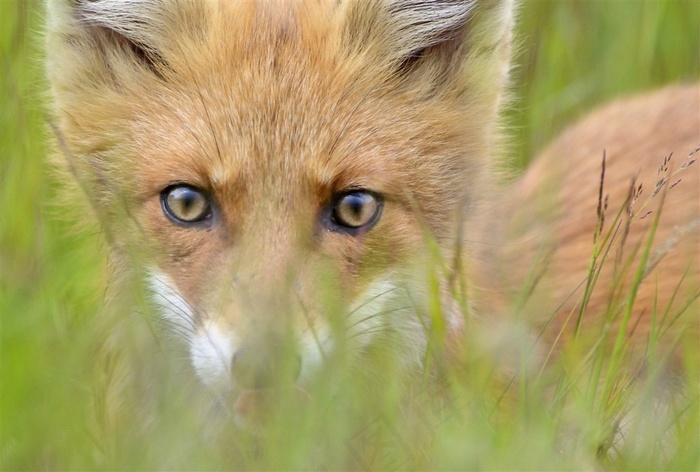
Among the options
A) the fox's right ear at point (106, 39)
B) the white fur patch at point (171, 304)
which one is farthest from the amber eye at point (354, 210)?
the fox's right ear at point (106, 39)

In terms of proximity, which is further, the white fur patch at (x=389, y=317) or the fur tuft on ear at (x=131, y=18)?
the fur tuft on ear at (x=131, y=18)

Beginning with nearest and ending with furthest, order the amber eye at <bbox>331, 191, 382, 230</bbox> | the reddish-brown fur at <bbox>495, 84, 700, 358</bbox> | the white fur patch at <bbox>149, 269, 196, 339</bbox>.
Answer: the white fur patch at <bbox>149, 269, 196, 339</bbox>, the amber eye at <bbox>331, 191, 382, 230</bbox>, the reddish-brown fur at <bbox>495, 84, 700, 358</bbox>

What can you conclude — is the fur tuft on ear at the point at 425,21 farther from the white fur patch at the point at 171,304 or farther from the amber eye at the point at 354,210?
the white fur patch at the point at 171,304

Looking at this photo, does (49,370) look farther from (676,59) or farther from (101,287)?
(676,59)

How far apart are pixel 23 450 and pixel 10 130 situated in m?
2.00

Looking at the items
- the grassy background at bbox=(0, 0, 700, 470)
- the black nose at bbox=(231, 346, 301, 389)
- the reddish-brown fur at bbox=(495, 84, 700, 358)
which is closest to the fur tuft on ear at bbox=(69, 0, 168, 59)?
the grassy background at bbox=(0, 0, 700, 470)

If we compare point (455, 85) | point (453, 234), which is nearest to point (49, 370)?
point (453, 234)

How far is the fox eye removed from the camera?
3211 mm

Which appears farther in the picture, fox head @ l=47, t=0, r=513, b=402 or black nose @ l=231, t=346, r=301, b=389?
fox head @ l=47, t=0, r=513, b=402

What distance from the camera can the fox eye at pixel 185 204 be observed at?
321 centimetres

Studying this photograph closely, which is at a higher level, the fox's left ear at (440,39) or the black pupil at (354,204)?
the fox's left ear at (440,39)

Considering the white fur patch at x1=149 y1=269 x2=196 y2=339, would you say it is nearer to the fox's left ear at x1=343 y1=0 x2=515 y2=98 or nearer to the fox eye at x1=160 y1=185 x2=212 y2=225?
the fox eye at x1=160 y1=185 x2=212 y2=225

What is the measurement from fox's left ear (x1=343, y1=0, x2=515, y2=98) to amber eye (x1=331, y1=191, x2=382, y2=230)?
59 centimetres

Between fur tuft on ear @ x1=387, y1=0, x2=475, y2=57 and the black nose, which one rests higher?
fur tuft on ear @ x1=387, y1=0, x2=475, y2=57
